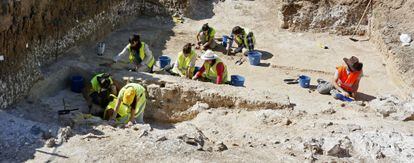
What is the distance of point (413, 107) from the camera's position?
9.93 m

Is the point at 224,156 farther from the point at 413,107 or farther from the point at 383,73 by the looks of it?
the point at 383,73

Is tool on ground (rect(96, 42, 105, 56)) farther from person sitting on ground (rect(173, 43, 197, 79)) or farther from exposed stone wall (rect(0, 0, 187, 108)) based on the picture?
person sitting on ground (rect(173, 43, 197, 79))

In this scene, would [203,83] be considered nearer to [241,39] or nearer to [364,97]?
[241,39]

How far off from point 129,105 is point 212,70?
7.40 feet

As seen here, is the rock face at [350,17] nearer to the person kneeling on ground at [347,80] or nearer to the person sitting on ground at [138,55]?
the person kneeling on ground at [347,80]

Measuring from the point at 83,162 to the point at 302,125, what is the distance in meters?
3.79

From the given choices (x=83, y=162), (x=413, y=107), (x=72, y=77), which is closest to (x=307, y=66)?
(x=413, y=107)

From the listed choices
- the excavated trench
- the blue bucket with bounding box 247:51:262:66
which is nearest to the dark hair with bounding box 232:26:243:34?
the blue bucket with bounding box 247:51:262:66

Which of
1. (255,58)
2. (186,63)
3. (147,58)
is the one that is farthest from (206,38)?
(147,58)

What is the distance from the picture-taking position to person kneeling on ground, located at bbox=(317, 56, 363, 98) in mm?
10846

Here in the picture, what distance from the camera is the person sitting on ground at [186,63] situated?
36.9 feet

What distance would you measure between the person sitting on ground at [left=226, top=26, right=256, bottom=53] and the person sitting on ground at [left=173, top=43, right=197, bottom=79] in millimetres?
2507

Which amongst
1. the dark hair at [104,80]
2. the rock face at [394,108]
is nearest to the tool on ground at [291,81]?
the rock face at [394,108]

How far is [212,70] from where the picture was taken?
36.4 feet
